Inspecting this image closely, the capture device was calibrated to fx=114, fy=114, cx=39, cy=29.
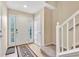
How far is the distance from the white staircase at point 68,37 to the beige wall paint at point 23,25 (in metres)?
0.52

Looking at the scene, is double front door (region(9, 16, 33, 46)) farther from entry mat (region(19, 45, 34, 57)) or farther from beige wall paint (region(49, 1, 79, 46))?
beige wall paint (region(49, 1, 79, 46))

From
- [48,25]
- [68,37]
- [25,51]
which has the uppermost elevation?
[48,25]

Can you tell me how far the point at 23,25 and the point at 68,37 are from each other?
803mm

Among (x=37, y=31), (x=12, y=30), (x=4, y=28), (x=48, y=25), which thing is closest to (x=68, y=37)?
(x=48, y=25)

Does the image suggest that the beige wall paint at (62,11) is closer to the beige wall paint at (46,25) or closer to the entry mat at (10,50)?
the beige wall paint at (46,25)

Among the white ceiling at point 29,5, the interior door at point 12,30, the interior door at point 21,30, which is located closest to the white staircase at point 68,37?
the white ceiling at point 29,5

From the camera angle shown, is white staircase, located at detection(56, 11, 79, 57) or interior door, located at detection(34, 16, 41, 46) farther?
interior door, located at detection(34, 16, 41, 46)

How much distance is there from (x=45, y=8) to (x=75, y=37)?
27.7 inches

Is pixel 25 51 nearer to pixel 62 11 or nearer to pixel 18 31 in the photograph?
pixel 18 31

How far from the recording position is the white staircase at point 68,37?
1.88 m

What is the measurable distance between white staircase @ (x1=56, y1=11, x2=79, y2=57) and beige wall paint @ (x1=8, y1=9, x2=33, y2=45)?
522 mm

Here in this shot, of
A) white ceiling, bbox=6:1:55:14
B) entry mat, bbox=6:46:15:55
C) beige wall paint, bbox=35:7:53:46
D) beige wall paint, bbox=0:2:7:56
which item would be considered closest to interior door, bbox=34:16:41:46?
beige wall paint, bbox=35:7:53:46

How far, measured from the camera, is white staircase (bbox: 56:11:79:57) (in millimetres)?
1882

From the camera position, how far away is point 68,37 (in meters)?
1.93
